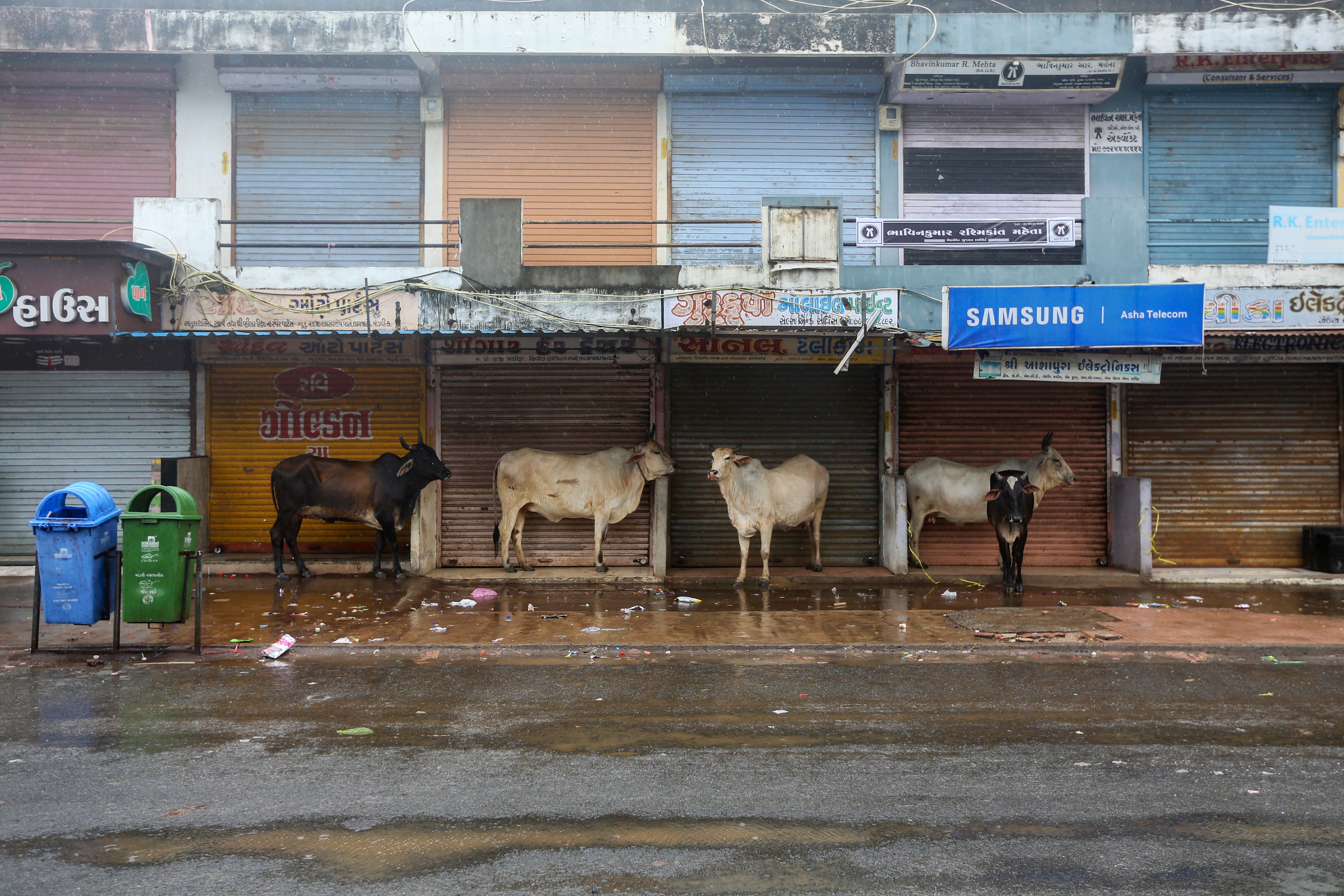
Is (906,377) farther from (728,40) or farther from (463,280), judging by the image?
(463,280)

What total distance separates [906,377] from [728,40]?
17.8ft

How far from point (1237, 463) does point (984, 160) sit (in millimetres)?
5889

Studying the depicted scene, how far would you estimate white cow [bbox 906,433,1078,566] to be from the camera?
41.3 feet

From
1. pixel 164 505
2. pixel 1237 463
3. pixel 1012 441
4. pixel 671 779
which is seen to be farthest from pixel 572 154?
pixel 1237 463

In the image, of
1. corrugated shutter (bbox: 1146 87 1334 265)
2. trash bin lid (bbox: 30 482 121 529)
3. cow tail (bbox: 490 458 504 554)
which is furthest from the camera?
corrugated shutter (bbox: 1146 87 1334 265)

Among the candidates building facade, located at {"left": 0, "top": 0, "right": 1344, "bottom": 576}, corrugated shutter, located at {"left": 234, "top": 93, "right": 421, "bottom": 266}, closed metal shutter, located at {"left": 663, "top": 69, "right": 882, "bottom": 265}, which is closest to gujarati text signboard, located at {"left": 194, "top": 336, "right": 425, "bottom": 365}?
building facade, located at {"left": 0, "top": 0, "right": 1344, "bottom": 576}

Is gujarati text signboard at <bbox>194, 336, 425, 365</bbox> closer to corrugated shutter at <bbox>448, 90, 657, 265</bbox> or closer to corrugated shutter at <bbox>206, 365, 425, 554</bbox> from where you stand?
corrugated shutter at <bbox>206, 365, 425, 554</bbox>

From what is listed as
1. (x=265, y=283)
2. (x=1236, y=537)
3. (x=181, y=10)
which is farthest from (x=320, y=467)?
(x=1236, y=537)

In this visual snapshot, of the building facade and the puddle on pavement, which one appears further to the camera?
the building facade

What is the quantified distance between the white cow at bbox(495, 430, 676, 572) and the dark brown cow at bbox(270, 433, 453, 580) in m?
0.97

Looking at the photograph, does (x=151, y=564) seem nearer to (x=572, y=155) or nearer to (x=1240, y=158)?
(x=572, y=155)

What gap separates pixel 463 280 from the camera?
11883 mm

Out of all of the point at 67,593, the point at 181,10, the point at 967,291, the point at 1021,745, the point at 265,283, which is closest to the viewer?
the point at 1021,745

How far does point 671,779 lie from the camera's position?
210 inches
